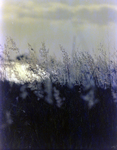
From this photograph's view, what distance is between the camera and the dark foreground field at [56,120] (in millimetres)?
3713

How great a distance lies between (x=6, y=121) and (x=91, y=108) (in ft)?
4.60

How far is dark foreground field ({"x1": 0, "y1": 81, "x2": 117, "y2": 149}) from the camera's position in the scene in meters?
3.71

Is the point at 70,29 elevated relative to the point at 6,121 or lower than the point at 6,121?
elevated

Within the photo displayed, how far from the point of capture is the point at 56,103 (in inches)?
150

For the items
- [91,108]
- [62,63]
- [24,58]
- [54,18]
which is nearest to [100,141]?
[91,108]

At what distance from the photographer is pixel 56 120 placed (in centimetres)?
382

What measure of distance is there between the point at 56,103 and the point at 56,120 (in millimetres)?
276

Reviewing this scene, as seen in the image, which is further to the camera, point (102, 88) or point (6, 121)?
point (102, 88)

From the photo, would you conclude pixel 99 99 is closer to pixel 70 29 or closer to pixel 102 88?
pixel 102 88

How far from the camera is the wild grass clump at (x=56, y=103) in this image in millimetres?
3725

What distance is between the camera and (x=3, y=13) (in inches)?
151

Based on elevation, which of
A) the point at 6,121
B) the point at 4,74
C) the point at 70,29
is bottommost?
the point at 6,121

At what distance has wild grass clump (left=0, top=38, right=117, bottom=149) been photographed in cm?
372

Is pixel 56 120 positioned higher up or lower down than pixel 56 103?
lower down
